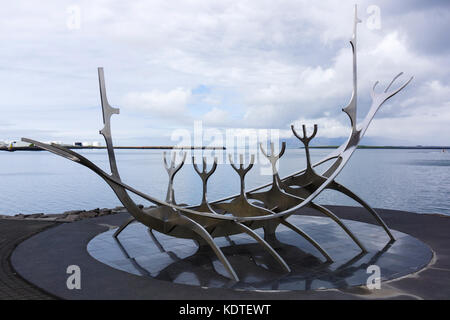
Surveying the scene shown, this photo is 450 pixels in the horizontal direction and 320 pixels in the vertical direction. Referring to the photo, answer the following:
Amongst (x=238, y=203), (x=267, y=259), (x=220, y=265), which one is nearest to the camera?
(x=220, y=265)

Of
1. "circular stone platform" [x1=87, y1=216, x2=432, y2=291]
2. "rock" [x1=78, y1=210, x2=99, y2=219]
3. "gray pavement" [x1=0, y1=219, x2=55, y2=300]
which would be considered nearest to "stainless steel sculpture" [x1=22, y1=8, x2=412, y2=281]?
"circular stone platform" [x1=87, y1=216, x2=432, y2=291]

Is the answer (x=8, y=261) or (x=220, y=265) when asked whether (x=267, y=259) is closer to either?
(x=220, y=265)

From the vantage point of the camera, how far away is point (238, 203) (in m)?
10.7

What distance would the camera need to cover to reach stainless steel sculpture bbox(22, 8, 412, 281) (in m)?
9.25

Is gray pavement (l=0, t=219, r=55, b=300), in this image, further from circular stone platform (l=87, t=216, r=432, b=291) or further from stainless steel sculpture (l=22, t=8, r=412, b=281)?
stainless steel sculpture (l=22, t=8, r=412, b=281)

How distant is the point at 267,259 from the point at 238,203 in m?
1.65

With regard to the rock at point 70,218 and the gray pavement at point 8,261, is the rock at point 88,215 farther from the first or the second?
the gray pavement at point 8,261

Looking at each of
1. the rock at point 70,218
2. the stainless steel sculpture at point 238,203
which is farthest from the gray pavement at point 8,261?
the stainless steel sculpture at point 238,203

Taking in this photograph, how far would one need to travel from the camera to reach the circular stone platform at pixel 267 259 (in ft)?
28.4

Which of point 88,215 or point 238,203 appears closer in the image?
point 238,203

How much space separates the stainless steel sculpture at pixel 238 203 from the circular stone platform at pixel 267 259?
38 cm

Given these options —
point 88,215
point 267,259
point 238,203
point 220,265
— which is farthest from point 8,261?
point 88,215

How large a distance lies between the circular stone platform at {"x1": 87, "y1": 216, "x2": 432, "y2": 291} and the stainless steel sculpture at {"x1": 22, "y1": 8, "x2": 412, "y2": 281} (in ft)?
1.25
